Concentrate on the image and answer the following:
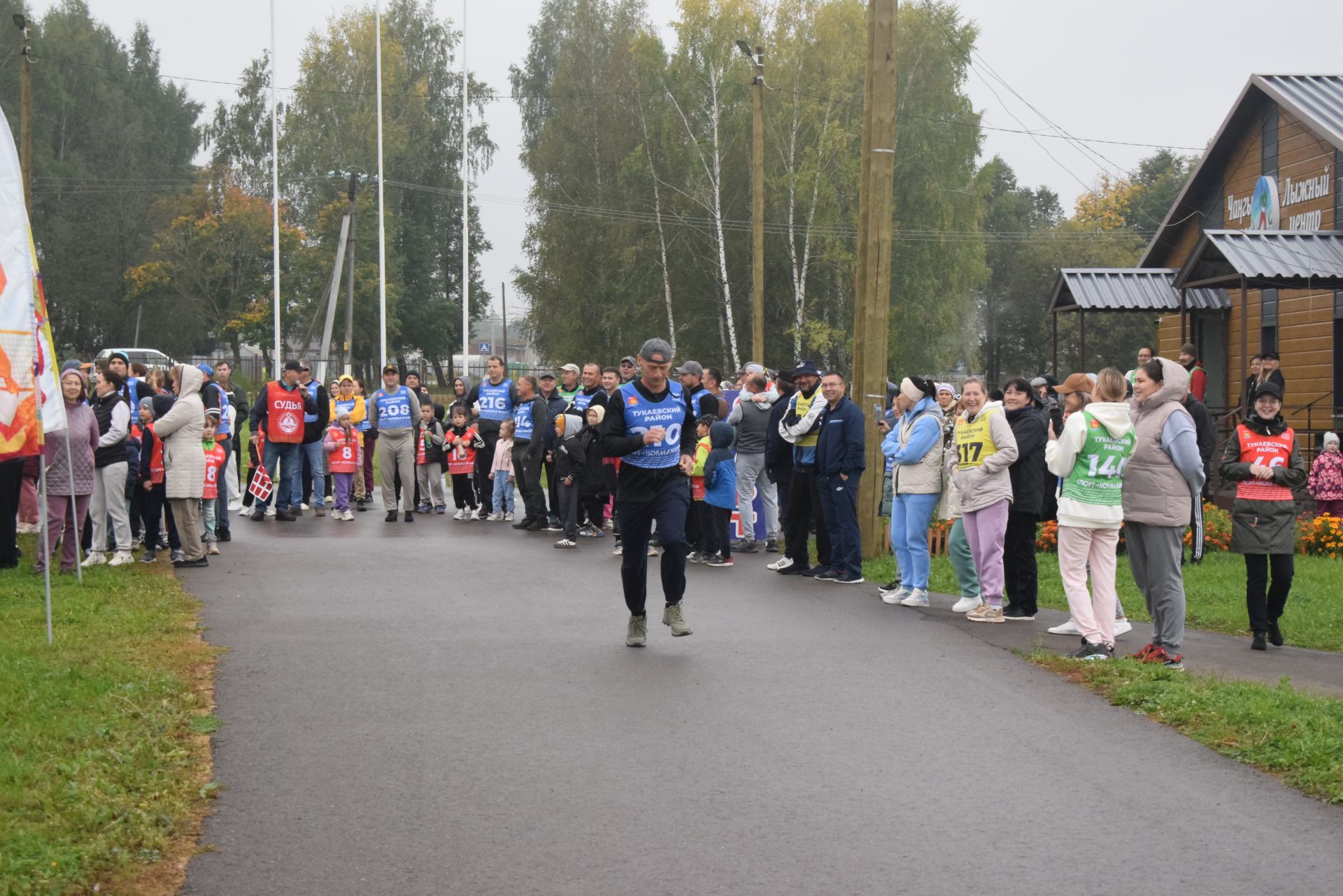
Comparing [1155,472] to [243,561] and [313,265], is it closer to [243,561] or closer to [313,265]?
[243,561]

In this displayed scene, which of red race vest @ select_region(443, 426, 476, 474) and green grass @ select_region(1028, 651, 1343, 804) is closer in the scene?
green grass @ select_region(1028, 651, 1343, 804)

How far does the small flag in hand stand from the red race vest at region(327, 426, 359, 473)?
870mm

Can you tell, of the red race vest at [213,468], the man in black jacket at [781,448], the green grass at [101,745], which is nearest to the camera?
the green grass at [101,745]

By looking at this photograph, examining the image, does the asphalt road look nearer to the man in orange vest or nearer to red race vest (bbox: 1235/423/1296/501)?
red race vest (bbox: 1235/423/1296/501)

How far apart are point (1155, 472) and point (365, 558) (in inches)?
330

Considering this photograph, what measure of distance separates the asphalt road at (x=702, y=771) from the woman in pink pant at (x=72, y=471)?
2.76 m

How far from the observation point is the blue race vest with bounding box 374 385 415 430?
19.0 metres

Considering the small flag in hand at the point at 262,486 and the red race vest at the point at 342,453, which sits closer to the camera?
the small flag in hand at the point at 262,486

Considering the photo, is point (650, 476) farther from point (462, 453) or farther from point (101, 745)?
point (462, 453)

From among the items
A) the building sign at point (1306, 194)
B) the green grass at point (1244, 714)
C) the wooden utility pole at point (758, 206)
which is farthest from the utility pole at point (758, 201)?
the green grass at point (1244, 714)

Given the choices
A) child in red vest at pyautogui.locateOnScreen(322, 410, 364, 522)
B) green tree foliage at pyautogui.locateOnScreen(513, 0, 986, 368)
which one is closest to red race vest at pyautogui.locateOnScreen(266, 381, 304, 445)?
child in red vest at pyautogui.locateOnScreen(322, 410, 364, 522)

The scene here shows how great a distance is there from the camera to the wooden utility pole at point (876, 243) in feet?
50.4

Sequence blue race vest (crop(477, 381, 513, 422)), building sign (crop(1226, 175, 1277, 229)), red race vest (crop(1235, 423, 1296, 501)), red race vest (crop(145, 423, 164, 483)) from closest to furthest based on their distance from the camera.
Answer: red race vest (crop(1235, 423, 1296, 501)) < red race vest (crop(145, 423, 164, 483)) < blue race vest (crop(477, 381, 513, 422)) < building sign (crop(1226, 175, 1277, 229))

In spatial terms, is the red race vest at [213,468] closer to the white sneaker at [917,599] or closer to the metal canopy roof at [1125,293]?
the white sneaker at [917,599]
